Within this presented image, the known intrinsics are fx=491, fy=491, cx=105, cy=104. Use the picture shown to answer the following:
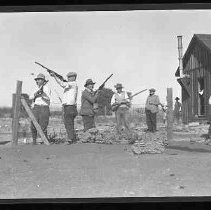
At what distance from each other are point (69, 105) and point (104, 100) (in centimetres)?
51

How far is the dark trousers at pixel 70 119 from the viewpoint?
693cm

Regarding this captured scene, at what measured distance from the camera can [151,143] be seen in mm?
6965

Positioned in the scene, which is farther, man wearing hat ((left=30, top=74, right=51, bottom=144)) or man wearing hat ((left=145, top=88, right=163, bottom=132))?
man wearing hat ((left=30, top=74, right=51, bottom=144))

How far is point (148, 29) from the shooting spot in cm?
679

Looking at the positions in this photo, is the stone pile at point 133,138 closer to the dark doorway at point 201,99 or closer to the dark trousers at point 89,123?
the dark trousers at point 89,123

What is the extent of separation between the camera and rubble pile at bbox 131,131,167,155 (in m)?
6.91

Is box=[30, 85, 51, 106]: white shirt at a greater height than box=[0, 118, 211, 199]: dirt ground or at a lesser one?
greater

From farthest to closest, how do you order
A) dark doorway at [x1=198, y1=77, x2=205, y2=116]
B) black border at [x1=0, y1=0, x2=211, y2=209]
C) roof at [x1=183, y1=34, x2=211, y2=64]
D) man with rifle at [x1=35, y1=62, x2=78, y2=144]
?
dark doorway at [x1=198, y1=77, x2=205, y2=116] → man with rifle at [x1=35, y1=62, x2=78, y2=144] → roof at [x1=183, y1=34, x2=211, y2=64] → black border at [x1=0, y1=0, x2=211, y2=209]

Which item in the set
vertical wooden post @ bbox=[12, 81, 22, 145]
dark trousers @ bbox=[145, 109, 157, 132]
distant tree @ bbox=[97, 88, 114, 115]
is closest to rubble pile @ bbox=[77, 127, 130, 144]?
distant tree @ bbox=[97, 88, 114, 115]

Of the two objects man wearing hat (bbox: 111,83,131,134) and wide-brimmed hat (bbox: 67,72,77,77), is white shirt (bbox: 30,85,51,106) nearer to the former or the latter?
wide-brimmed hat (bbox: 67,72,77,77)

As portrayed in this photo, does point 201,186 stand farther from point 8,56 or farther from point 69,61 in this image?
point 8,56

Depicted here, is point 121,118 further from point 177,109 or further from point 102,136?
point 177,109

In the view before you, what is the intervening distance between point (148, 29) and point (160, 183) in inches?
83.0

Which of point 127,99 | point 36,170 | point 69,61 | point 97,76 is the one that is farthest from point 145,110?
point 36,170
